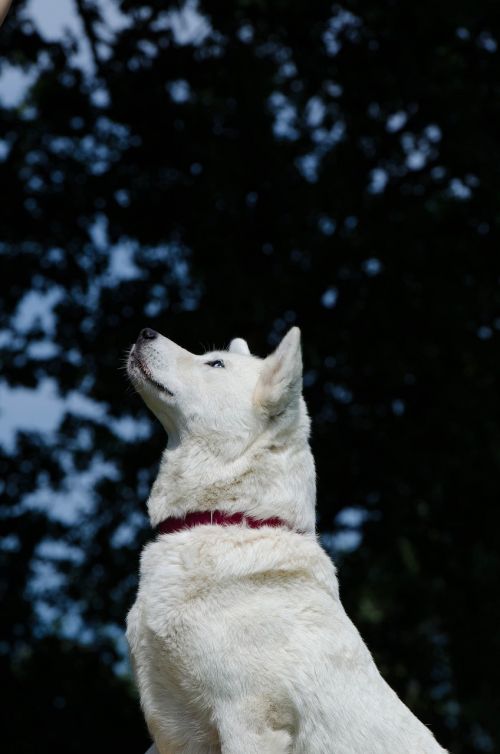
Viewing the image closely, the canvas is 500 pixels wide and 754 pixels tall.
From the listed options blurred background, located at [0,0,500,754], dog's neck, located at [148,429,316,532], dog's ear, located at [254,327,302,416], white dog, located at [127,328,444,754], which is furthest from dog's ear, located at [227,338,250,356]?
blurred background, located at [0,0,500,754]

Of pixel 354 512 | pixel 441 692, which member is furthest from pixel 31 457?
pixel 441 692

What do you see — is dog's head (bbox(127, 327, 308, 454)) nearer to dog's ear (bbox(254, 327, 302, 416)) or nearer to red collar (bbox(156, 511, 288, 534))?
dog's ear (bbox(254, 327, 302, 416))

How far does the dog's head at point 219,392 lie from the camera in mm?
5520

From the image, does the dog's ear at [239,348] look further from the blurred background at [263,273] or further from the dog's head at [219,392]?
the blurred background at [263,273]

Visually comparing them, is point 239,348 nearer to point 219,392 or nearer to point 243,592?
point 219,392

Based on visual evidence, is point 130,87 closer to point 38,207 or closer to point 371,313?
point 38,207

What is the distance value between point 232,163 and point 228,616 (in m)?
8.92

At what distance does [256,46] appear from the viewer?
13.7m

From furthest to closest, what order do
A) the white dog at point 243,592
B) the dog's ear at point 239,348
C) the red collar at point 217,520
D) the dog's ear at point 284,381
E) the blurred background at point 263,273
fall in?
the blurred background at point 263,273 → the dog's ear at point 239,348 → the dog's ear at point 284,381 → the red collar at point 217,520 → the white dog at point 243,592

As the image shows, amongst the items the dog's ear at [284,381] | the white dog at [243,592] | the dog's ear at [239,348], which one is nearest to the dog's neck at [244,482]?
the white dog at [243,592]

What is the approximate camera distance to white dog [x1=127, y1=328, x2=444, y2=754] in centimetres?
473

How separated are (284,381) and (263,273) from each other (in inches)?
305

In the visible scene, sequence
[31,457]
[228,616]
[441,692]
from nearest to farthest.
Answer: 1. [228,616]
2. [31,457]
3. [441,692]

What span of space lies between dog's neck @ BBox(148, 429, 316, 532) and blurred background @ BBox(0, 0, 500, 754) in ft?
21.4
